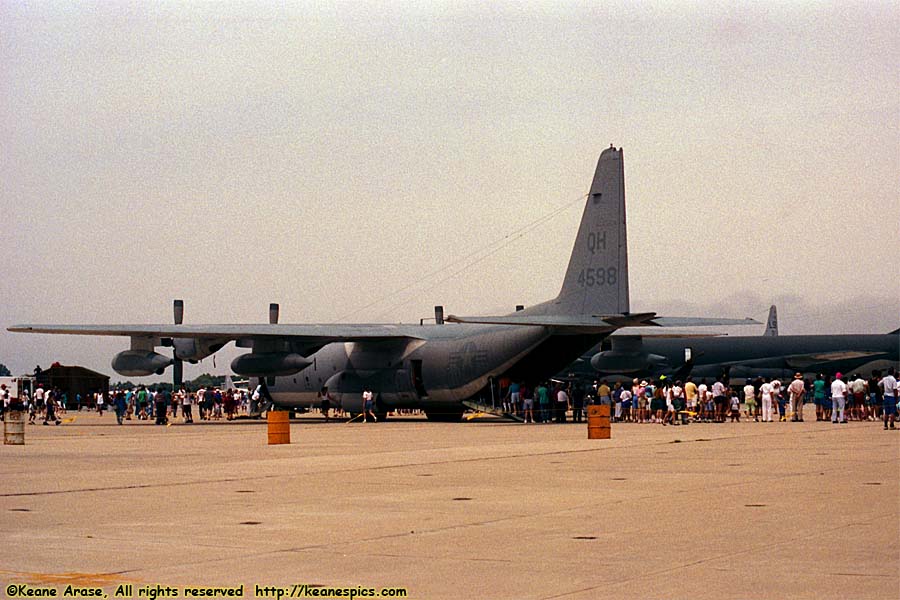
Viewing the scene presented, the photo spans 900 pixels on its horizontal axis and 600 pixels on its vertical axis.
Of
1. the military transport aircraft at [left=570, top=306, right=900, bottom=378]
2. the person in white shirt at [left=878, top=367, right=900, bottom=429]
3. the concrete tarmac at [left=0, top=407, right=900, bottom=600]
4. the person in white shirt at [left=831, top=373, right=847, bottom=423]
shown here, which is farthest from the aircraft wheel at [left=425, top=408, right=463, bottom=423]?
the military transport aircraft at [left=570, top=306, right=900, bottom=378]

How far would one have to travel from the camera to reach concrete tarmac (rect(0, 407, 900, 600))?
7660 millimetres

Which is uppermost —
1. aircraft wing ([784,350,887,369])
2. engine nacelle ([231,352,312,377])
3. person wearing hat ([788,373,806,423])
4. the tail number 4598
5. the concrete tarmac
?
the tail number 4598

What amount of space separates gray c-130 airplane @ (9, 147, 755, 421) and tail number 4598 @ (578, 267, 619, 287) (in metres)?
0.03

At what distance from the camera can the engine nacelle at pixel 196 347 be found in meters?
42.2

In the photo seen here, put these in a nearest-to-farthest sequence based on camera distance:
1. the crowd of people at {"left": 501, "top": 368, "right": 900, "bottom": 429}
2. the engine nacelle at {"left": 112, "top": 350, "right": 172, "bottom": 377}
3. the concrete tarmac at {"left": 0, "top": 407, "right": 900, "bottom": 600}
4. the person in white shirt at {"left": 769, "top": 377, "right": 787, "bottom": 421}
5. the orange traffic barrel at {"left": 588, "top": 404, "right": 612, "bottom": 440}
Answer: the concrete tarmac at {"left": 0, "top": 407, "right": 900, "bottom": 600} → the orange traffic barrel at {"left": 588, "top": 404, "right": 612, "bottom": 440} → the crowd of people at {"left": 501, "top": 368, "right": 900, "bottom": 429} → the person in white shirt at {"left": 769, "top": 377, "right": 787, "bottom": 421} → the engine nacelle at {"left": 112, "top": 350, "right": 172, "bottom": 377}

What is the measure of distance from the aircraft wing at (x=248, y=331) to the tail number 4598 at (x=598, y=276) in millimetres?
7375

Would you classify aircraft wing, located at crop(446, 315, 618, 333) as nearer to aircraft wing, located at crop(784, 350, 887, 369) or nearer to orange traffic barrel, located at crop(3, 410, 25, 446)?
orange traffic barrel, located at crop(3, 410, 25, 446)

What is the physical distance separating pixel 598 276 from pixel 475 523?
2442cm

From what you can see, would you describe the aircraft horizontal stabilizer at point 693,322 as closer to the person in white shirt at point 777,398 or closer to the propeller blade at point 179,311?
the person in white shirt at point 777,398

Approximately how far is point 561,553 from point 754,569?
144 cm

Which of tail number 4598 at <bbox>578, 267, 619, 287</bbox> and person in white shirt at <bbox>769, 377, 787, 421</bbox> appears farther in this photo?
person in white shirt at <bbox>769, 377, 787, 421</bbox>

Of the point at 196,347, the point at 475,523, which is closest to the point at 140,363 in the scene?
the point at 196,347

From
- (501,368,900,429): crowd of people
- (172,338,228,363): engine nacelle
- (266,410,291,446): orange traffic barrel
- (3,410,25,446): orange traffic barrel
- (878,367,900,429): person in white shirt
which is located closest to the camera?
(266,410,291,446): orange traffic barrel

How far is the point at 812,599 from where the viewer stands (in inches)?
270
